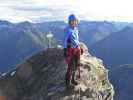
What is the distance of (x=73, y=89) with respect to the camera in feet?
99.3

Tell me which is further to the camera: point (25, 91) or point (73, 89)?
point (25, 91)

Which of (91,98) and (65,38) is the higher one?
(65,38)

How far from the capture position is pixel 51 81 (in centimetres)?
3244

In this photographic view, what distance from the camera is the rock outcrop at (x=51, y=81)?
101 feet

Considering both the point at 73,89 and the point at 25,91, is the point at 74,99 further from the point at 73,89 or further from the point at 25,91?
the point at 25,91

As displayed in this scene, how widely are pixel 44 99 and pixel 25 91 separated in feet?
13.8

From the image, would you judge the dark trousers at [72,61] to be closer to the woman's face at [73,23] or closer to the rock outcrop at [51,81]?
the rock outcrop at [51,81]

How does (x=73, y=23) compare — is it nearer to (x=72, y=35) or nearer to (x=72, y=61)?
(x=72, y=35)

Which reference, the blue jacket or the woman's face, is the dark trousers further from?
Answer: the woman's face

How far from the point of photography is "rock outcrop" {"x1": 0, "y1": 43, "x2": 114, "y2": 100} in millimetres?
30734

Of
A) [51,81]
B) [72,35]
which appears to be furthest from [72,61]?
[51,81]

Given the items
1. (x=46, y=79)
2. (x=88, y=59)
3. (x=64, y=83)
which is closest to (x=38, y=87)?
(x=46, y=79)

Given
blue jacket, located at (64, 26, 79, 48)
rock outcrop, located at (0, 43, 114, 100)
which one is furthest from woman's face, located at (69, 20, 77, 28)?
rock outcrop, located at (0, 43, 114, 100)

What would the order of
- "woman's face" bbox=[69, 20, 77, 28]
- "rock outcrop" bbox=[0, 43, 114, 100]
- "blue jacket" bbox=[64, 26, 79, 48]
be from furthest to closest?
"rock outcrop" bbox=[0, 43, 114, 100] < "blue jacket" bbox=[64, 26, 79, 48] < "woman's face" bbox=[69, 20, 77, 28]
